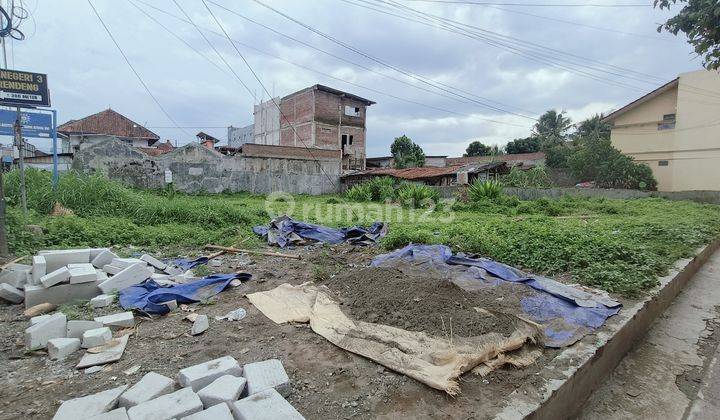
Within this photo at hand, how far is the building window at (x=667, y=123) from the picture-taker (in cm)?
2158

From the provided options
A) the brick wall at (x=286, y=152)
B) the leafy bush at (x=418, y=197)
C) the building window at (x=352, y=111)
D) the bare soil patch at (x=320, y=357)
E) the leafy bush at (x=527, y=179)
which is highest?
the building window at (x=352, y=111)

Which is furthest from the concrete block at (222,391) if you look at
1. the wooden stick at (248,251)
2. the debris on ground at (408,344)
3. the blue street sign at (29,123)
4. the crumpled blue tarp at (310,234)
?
the blue street sign at (29,123)

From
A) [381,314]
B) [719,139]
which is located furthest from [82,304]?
[719,139]

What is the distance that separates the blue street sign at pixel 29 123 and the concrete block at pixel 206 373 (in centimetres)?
745

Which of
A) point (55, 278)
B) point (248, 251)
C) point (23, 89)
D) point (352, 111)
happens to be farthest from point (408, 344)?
point (352, 111)

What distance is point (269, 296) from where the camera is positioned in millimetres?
3646

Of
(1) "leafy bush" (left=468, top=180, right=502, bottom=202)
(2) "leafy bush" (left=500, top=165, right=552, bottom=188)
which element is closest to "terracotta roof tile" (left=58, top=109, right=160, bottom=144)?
(1) "leafy bush" (left=468, top=180, right=502, bottom=202)

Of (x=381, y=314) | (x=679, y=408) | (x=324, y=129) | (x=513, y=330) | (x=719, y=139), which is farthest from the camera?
(x=324, y=129)

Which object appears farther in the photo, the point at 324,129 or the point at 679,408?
the point at 324,129

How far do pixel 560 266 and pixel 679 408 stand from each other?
7.50 feet

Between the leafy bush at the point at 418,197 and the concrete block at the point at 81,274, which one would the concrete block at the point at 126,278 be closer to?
the concrete block at the point at 81,274

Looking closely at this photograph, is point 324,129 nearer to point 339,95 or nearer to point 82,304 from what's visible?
point 339,95

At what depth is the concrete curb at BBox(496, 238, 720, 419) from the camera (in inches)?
80.0

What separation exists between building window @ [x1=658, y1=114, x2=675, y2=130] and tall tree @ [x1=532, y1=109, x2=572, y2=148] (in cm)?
1102
